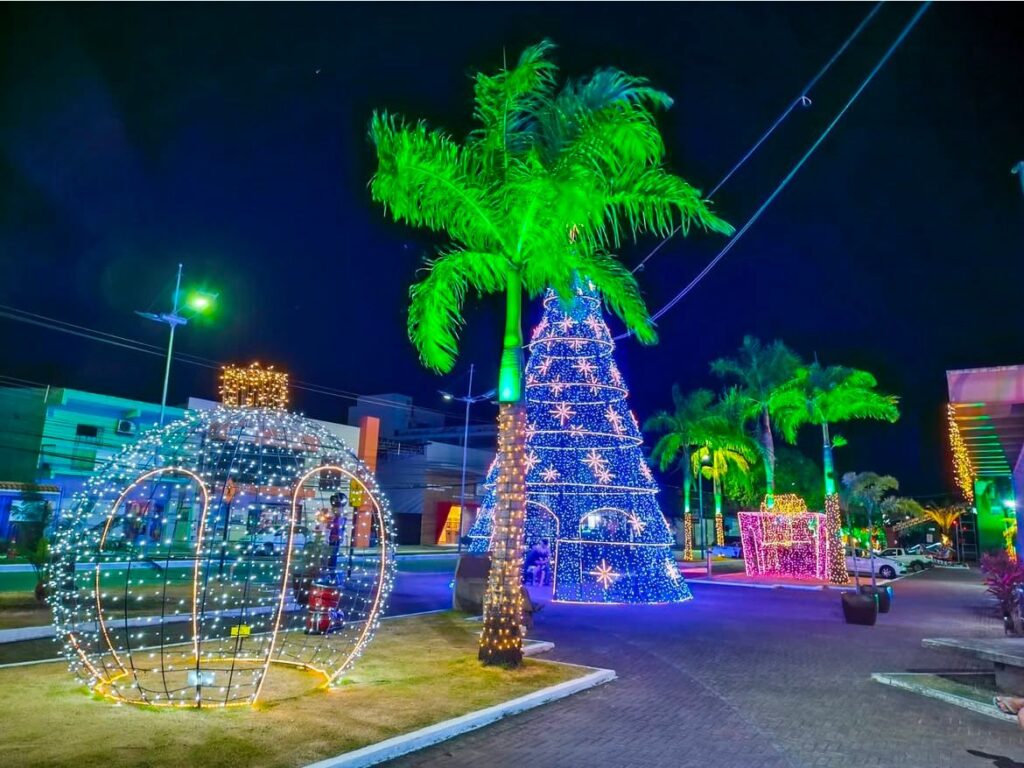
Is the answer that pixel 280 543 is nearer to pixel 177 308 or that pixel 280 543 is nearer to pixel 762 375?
pixel 177 308

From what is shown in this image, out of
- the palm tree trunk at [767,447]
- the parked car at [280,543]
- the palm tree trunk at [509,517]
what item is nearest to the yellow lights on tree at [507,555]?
the palm tree trunk at [509,517]

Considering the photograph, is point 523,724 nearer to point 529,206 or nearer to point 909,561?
point 529,206

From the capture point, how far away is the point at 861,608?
1428cm

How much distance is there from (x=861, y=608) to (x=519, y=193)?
11414mm

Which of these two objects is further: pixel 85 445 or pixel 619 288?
pixel 85 445

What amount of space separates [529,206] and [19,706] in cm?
816

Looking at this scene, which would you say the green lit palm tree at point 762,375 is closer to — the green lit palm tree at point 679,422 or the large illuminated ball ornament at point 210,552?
the green lit palm tree at point 679,422

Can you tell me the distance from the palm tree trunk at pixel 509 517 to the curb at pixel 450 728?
1.09m

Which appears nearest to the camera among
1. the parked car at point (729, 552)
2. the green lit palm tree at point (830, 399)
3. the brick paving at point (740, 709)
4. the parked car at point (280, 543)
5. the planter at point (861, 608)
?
the brick paving at point (740, 709)

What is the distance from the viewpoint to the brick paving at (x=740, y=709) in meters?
6.10

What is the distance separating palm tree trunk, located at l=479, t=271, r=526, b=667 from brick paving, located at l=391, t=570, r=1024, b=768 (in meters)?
1.49

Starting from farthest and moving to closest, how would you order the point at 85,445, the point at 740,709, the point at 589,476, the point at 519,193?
the point at 85,445
the point at 589,476
the point at 519,193
the point at 740,709

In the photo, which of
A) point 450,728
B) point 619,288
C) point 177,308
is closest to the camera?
point 450,728


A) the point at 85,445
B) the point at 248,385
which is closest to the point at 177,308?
the point at 248,385
